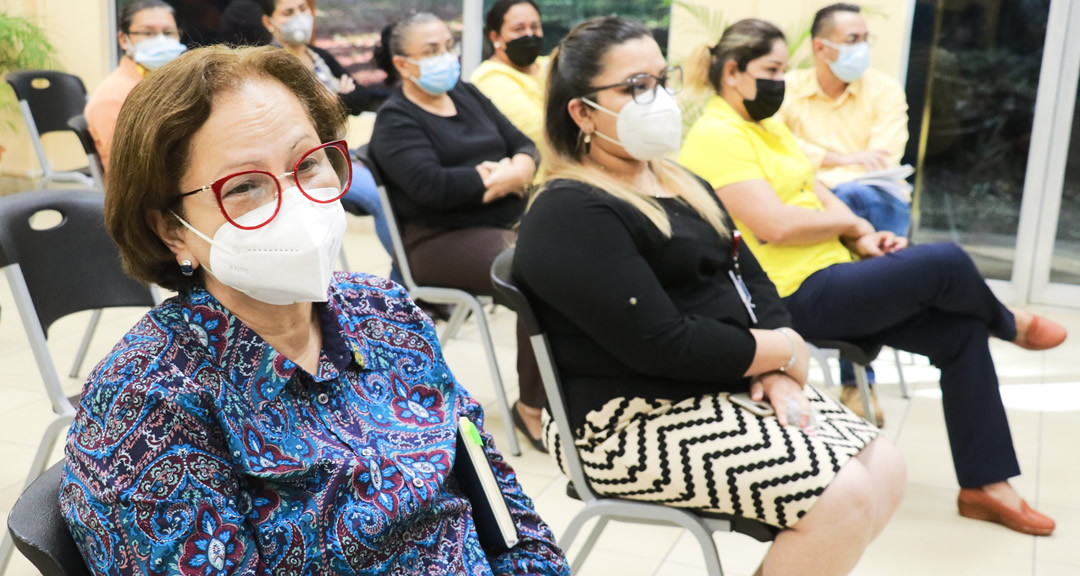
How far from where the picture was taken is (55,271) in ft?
7.17

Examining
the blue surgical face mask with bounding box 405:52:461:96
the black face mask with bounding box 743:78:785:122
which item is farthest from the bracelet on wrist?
the blue surgical face mask with bounding box 405:52:461:96

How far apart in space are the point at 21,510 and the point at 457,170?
7.82 feet

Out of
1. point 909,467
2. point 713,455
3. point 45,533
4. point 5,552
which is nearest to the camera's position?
point 45,533

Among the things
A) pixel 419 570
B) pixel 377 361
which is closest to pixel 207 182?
pixel 377 361

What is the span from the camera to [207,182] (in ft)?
3.93

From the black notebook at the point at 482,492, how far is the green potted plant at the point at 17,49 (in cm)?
615

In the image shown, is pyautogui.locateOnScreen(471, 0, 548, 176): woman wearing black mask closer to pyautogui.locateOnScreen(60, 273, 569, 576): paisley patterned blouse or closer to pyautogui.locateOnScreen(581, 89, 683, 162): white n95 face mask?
pyautogui.locateOnScreen(581, 89, 683, 162): white n95 face mask

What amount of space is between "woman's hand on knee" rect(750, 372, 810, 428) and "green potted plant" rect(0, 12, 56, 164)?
5.97 meters

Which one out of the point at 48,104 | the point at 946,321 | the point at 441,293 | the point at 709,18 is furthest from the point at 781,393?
the point at 48,104

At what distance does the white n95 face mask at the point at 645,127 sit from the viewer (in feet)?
7.03

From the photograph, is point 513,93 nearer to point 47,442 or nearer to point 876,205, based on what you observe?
point 876,205

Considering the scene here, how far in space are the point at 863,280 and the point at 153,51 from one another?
10.0 feet

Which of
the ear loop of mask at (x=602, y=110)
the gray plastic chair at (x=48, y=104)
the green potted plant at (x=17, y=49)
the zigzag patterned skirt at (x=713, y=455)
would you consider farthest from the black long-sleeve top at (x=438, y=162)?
the green potted plant at (x=17, y=49)

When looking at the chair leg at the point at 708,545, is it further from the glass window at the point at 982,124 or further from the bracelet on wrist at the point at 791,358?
the glass window at the point at 982,124
